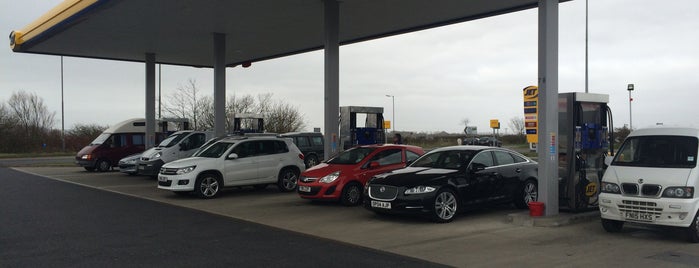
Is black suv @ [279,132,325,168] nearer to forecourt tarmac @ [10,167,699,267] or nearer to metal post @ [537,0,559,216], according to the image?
forecourt tarmac @ [10,167,699,267]

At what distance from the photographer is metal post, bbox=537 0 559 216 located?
10.1 metres

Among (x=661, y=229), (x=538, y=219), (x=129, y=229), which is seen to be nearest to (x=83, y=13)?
(x=129, y=229)

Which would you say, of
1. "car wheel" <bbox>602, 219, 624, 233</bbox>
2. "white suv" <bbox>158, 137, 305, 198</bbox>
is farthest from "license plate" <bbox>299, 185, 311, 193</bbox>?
"car wheel" <bbox>602, 219, 624, 233</bbox>

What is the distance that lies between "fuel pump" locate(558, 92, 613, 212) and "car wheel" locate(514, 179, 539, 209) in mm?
939

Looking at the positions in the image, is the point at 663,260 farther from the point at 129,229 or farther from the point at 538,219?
the point at 129,229

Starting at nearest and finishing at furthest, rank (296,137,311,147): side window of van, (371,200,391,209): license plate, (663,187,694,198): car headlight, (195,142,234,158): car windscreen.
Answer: (663,187,694,198): car headlight → (371,200,391,209): license plate → (195,142,234,158): car windscreen → (296,137,311,147): side window of van

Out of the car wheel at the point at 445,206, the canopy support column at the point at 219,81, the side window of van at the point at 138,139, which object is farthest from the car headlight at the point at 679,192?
the side window of van at the point at 138,139

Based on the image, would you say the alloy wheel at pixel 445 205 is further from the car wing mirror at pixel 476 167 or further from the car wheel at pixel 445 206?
the car wing mirror at pixel 476 167

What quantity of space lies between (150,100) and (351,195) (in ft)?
50.2

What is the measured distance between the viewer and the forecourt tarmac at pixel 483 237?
705 centimetres

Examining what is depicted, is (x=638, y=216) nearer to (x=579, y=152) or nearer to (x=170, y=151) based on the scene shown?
(x=579, y=152)

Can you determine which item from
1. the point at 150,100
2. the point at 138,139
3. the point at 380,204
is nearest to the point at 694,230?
the point at 380,204

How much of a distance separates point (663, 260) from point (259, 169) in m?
10.3

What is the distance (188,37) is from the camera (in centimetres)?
2052
